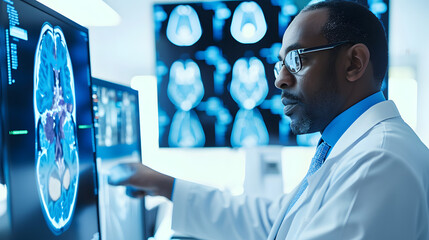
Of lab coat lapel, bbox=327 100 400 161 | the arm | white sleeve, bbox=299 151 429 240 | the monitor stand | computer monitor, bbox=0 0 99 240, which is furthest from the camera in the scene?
the monitor stand

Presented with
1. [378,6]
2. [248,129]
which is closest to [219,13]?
[248,129]

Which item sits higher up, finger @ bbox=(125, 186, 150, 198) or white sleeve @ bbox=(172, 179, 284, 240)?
finger @ bbox=(125, 186, 150, 198)

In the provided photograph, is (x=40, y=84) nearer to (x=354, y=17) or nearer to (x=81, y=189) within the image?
(x=81, y=189)

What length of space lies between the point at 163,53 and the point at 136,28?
190 millimetres

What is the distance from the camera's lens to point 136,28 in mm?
1632

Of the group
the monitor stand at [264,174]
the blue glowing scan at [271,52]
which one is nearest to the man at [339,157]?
the monitor stand at [264,174]

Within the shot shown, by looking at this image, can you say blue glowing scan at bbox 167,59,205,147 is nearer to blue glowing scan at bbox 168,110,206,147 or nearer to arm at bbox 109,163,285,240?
blue glowing scan at bbox 168,110,206,147

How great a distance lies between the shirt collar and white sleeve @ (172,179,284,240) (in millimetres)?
312

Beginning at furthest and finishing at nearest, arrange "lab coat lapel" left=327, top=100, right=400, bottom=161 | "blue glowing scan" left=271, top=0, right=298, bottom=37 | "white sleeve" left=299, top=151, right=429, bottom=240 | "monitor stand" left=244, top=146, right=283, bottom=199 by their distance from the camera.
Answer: "blue glowing scan" left=271, top=0, right=298, bottom=37, "monitor stand" left=244, top=146, right=283, bottom=199, "lab coat lapel" left=327, top=100, right=400, bottom=161, "white sleeve" left=299, top=151, right=429, bottom=240

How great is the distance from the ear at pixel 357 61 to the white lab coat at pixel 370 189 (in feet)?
0.29

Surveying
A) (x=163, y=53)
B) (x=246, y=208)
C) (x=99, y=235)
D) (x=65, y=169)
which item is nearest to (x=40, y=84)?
(x=65, y=169)

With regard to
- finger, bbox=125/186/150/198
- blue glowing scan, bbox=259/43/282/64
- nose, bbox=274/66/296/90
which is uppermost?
blue glowing scan, bbox=259/43/282/64

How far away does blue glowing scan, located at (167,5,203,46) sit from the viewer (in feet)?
5.28

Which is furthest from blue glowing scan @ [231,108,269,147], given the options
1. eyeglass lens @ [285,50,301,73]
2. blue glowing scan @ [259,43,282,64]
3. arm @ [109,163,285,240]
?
eyeglass lens @ [285,50,301,73]
